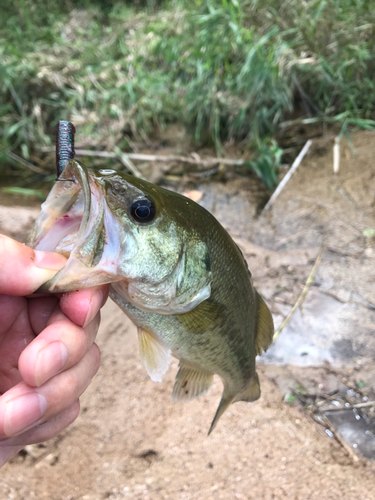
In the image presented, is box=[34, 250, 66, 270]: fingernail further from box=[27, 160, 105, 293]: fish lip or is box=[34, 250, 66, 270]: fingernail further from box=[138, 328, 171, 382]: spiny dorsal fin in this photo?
box=[138, 328, 171, 382]: spiny dorsal fin

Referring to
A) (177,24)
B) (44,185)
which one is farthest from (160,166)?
(177,24)

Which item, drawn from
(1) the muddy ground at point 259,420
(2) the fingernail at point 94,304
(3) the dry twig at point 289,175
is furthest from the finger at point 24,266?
(3) the dry twig at point 289,175

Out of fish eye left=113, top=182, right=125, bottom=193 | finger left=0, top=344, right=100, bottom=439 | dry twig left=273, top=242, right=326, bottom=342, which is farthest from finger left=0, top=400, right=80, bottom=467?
dry twig left=273, top=242, right=326, bottom=342

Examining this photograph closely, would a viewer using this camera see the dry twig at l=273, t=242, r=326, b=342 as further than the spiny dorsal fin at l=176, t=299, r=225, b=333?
Yes

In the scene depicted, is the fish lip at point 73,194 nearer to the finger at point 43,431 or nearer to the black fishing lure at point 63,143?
the black fishing lure at point 63,143

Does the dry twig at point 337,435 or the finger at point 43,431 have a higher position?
the finger at point 43,431

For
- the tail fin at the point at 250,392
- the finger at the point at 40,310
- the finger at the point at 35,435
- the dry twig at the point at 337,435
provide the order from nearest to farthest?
the finger at the point at 35,435
the finger at the point at 40,310
the tail fin at the point at 250,392
the dry twig at the point at 337,435

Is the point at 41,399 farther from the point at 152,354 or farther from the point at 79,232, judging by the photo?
the point at 79,232
